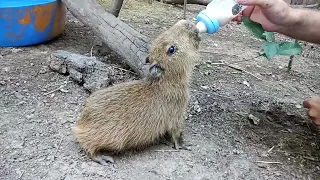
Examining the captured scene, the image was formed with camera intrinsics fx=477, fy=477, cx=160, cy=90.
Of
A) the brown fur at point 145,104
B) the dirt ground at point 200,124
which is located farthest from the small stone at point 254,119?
the brown fur at point 145,104

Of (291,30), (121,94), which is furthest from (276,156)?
(121,94)

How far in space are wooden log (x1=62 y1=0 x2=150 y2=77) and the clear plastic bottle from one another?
633mm

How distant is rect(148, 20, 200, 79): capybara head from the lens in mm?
2000

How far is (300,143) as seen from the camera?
7.40ft

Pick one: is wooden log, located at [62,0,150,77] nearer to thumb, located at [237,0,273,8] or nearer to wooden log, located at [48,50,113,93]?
wooden log, located at [48,50,113,93]

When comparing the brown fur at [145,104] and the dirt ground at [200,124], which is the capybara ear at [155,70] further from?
the dirt ground at [200,124]

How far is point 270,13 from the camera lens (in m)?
2.04

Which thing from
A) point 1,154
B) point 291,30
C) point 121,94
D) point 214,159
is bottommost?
point 1,154

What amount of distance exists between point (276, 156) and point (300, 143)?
7.6 inches

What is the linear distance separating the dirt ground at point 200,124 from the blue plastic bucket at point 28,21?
0.21 feet

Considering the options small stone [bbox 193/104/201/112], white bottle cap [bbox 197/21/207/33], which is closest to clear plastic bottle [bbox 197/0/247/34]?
white bottle cap [bbox 197/21/207/33]

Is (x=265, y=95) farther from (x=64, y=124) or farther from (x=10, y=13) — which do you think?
(x=10, y=13)

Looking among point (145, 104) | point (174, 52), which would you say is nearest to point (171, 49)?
point (174, 52)

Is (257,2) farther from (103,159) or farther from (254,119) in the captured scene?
(103,159)
